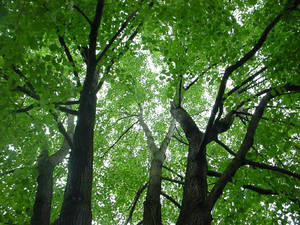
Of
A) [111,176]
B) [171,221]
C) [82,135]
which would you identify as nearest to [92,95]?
[82,135]

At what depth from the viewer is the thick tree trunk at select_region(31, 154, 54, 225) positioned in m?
4.86

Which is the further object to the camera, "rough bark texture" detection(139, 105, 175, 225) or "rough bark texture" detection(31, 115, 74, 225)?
"rough bark texture" detection(31, 115, 74, 225)

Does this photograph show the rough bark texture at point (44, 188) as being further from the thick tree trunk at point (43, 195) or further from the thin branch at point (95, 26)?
the thin branch at point (95, 26)

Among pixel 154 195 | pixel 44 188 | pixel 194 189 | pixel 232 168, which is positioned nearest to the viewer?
pixel 232 168

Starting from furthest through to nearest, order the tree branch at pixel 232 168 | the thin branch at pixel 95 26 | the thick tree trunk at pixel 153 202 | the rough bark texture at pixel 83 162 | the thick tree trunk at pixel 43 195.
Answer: the thick tree trunk at pixel 43 195
the thick tree trunk at pixel 153 202
the tree branch at pixel 232 168
the rough bark texture at pixel 83 162
the thin branch at pixel 95 26

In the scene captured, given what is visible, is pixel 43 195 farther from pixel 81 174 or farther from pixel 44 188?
pixel 81 174

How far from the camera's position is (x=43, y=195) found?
5.28 meters

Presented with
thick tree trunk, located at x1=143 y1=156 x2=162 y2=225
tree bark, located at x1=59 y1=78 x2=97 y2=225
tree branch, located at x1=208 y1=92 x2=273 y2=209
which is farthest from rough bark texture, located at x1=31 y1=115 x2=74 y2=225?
tree branch, located at x1=208 y1=92 x2=273 y2=209

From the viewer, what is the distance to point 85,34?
4.37m

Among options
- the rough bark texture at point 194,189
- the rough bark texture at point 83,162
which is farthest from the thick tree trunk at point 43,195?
the rough bark texture at point 194,189

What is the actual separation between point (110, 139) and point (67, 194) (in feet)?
23.3

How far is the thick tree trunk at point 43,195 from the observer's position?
4859 millimetres

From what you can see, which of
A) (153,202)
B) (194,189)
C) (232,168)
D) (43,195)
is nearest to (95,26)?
(232,168)

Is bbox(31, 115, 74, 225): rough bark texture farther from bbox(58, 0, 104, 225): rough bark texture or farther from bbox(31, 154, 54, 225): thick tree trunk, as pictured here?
bbox(58, 0, 104, 225): rough bark texture
